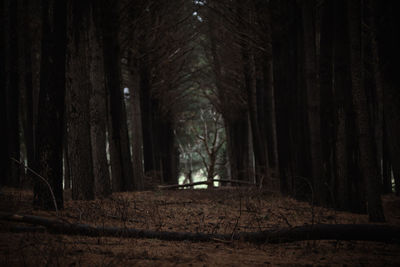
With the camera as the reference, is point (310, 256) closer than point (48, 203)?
Yes

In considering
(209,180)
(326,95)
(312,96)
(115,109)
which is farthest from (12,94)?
(326,95)

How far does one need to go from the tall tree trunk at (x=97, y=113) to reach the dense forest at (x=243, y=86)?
0.10 ft

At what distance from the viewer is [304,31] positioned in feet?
30.8

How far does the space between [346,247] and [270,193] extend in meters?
6.89

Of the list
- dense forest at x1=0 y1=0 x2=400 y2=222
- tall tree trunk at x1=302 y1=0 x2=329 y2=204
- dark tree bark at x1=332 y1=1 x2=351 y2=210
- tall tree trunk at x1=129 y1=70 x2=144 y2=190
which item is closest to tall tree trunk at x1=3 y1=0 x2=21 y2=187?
dense forest at x1=0 y1=0 x2=400 y2=222

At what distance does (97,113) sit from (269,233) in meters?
6.94

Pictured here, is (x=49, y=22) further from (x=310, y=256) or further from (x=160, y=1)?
(x=160, y=1)

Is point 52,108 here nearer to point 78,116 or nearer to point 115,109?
point 78,116

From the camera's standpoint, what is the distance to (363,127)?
5871mm

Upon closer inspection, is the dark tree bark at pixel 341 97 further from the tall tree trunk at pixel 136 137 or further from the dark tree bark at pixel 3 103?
the dark tree bark at pixel 3 103

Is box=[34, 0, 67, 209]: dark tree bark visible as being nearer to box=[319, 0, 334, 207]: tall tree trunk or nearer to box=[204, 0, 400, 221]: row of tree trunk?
box=[204, 0, 400, 221]: row of tree trunk

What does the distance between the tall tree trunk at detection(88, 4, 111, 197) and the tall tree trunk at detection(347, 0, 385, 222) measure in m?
6.59

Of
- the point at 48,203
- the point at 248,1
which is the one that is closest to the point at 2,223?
the point at 48,203

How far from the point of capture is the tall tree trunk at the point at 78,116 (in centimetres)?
823
